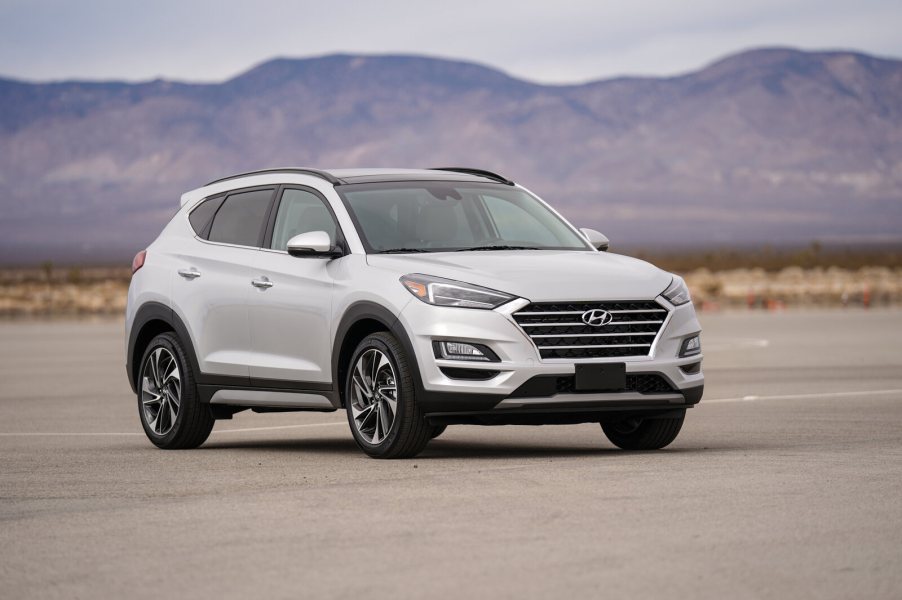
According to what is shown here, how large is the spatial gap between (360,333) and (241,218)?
1974mm

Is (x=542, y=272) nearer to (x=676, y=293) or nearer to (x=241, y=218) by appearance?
(x=676, y=293)

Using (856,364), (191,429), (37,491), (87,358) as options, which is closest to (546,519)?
(37,491)

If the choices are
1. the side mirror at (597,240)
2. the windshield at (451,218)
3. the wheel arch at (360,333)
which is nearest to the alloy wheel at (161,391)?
the wheel arch at (360,333)

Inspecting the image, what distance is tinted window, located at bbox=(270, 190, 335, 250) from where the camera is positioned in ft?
41.2

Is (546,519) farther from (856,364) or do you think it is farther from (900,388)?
(856,364)

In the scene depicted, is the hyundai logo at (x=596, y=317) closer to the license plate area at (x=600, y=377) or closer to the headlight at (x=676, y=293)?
the license plate area at (x=600, y=377)

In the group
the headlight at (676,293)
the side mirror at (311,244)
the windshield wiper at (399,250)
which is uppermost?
the side mirror at (311,244)

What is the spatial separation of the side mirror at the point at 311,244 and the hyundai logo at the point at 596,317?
6.06 feet

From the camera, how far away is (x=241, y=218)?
1329 cm

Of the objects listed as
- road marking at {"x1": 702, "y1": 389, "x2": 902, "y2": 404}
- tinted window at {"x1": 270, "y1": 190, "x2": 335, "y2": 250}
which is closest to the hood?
tinted window at {"x1": 270, "y1": 190, "x2": 335, "y2": 250}

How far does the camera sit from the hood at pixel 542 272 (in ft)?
36.4

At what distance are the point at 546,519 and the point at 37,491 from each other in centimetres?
342

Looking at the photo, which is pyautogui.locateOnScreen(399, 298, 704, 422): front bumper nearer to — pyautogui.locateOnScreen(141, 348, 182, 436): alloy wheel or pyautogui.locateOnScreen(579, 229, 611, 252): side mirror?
pyautogui.locateOnScreen(579, 229, 611, 252): side mirror

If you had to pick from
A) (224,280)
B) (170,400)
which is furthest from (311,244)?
(170,400)
